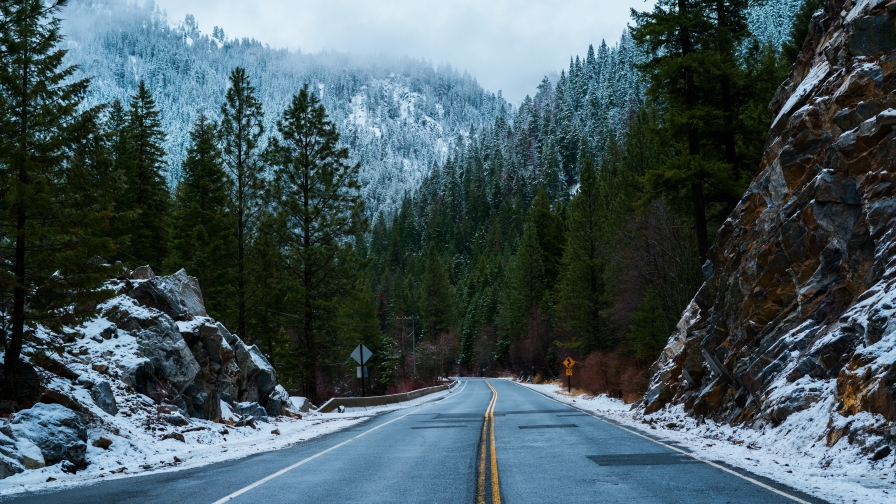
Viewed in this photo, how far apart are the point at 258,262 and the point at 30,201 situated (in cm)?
1998

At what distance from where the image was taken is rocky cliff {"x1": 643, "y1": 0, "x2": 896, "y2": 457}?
10.9 m

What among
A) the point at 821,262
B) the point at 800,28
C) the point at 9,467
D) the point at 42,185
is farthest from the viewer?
the point at 800,28

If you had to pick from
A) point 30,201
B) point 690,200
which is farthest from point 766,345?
point 30,201

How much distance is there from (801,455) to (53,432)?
13.5m

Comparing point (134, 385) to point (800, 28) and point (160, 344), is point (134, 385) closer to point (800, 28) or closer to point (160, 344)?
point (160, 344)

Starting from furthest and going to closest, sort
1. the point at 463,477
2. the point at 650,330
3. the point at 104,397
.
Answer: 1. the point at 650,330
2. the point at 104,397
3. the point at 463,477

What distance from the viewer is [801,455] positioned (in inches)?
423

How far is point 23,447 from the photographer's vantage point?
11.0 metres

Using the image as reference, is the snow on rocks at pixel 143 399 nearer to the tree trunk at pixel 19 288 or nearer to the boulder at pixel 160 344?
the boulder at pixel 160 344

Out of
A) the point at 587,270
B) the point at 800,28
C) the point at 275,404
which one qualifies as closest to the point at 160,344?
the point at 275,404

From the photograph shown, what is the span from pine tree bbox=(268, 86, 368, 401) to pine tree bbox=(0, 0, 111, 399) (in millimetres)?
17307

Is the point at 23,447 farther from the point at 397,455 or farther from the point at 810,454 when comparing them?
the point at 810,454

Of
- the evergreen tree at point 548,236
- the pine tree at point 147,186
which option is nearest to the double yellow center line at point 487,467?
the pine tree at point 147,186

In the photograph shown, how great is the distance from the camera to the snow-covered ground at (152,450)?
411 inches
